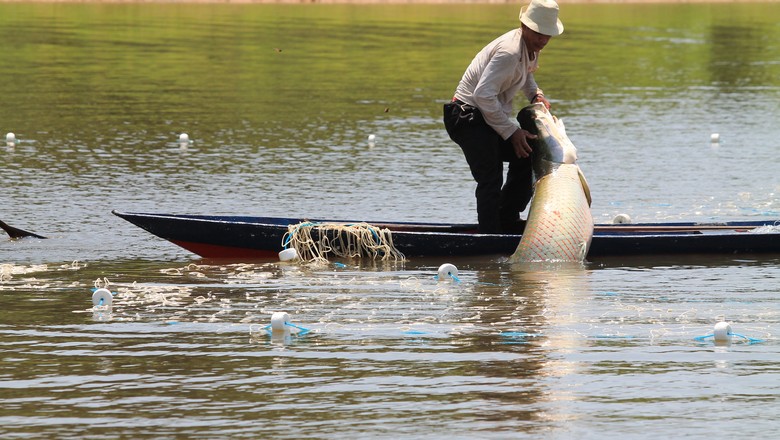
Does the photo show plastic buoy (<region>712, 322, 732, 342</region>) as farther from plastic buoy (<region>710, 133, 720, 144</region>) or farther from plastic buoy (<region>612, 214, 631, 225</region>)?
plastic buoy (<region>710, 133, 720, 144</region>)

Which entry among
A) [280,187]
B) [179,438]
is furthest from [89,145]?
[179,438]

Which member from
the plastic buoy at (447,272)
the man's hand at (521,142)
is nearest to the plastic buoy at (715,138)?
the man's hand at (521,142)

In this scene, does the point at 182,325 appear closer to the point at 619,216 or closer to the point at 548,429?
the point at 548,429

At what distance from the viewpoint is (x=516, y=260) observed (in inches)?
512

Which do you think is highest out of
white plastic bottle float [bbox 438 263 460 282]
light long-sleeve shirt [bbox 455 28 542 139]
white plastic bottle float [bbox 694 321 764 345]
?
light long-sleeve shirt [bbox 455 28 542 139]

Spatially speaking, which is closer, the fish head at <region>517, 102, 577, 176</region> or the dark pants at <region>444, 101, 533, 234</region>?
the dark pants at <region>444, 101, 533, 234</region>

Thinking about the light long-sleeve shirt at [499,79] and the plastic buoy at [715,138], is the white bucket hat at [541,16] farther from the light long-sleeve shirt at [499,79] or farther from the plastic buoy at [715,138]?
the plastic buoy at [715,138]

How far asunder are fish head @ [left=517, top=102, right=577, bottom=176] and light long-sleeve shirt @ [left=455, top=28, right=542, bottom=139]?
274 millimetres

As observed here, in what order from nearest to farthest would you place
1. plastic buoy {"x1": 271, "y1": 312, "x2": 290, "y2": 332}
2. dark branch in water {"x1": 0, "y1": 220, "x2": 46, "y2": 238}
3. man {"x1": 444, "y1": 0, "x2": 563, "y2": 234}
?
plastic buoy {"x1": 271, "y1": 312, "x2": 290, "y2": 332}, man {"x1": 444, "y1": 0, "x2": 563, "y2": 234}, dark branch in water {"x1": 0, "y1": 220, "x2": 46, "y2": 238}

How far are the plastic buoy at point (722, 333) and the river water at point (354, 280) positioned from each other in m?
0.09

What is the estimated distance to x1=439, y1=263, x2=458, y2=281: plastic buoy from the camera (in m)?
12.4

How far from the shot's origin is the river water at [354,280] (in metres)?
8.37

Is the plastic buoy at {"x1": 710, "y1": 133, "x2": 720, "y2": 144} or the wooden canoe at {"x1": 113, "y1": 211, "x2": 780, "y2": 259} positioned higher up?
the plastic buoy at {"x1": 710, "y1": 133, "x2": 720, "y2": 144}

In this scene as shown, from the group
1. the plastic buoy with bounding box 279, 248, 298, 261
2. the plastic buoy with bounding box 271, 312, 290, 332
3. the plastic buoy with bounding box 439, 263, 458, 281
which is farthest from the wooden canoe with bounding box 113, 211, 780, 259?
the plastic buoy with bounding box 271, 312, 290, 332
